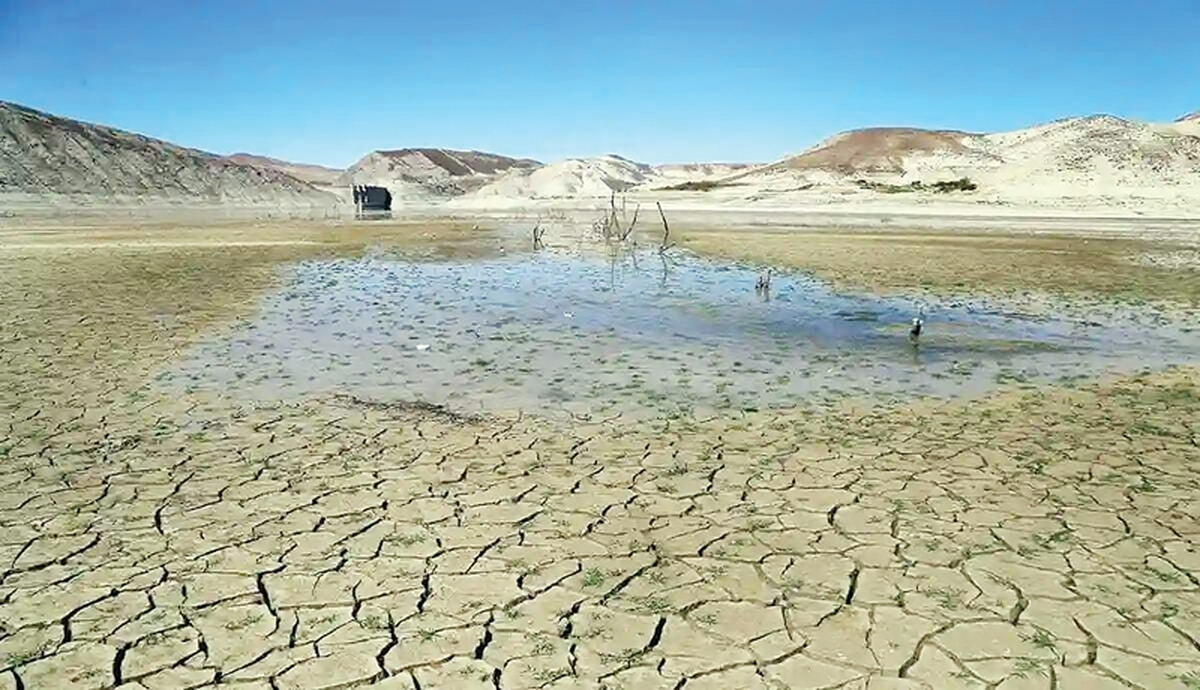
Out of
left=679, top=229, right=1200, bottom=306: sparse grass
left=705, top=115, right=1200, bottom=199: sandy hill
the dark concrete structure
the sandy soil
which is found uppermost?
left=705, top=115, right=1200, bottom=199: sandy hill

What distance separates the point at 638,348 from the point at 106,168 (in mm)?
A: 76212

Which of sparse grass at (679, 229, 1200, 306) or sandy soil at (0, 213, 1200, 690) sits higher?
sandy soil at (0, 213, 1200, 690)

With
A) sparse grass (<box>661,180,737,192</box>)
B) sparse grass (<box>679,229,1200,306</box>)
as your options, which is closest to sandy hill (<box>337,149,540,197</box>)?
sparse grass (<box>661,180,737,192</box>)

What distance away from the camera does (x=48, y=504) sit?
5059mm

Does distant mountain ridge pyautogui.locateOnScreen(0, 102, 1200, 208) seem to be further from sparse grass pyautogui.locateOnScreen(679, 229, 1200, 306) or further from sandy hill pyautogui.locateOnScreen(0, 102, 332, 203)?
sparse grass pyautogui.locateOnScreen(679, 229, 1200, 306)

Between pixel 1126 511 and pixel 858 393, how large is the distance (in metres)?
3.15

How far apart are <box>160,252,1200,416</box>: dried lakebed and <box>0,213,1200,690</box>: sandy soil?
79 cm

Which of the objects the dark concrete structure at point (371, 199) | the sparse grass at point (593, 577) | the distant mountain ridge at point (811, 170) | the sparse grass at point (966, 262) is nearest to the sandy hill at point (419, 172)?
the distant mountain ridge at point (811, 170)

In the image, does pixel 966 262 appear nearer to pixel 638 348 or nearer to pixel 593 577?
pixel 638 348

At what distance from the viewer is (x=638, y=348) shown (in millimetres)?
10258

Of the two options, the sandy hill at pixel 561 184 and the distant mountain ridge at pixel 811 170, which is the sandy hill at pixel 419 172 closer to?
the distant mountain ridge at pixel 811 170

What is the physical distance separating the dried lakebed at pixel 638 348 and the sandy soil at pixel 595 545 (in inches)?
30.9

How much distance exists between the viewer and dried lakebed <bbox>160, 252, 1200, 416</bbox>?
8133mm

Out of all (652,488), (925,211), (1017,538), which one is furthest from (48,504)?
(925,211)
